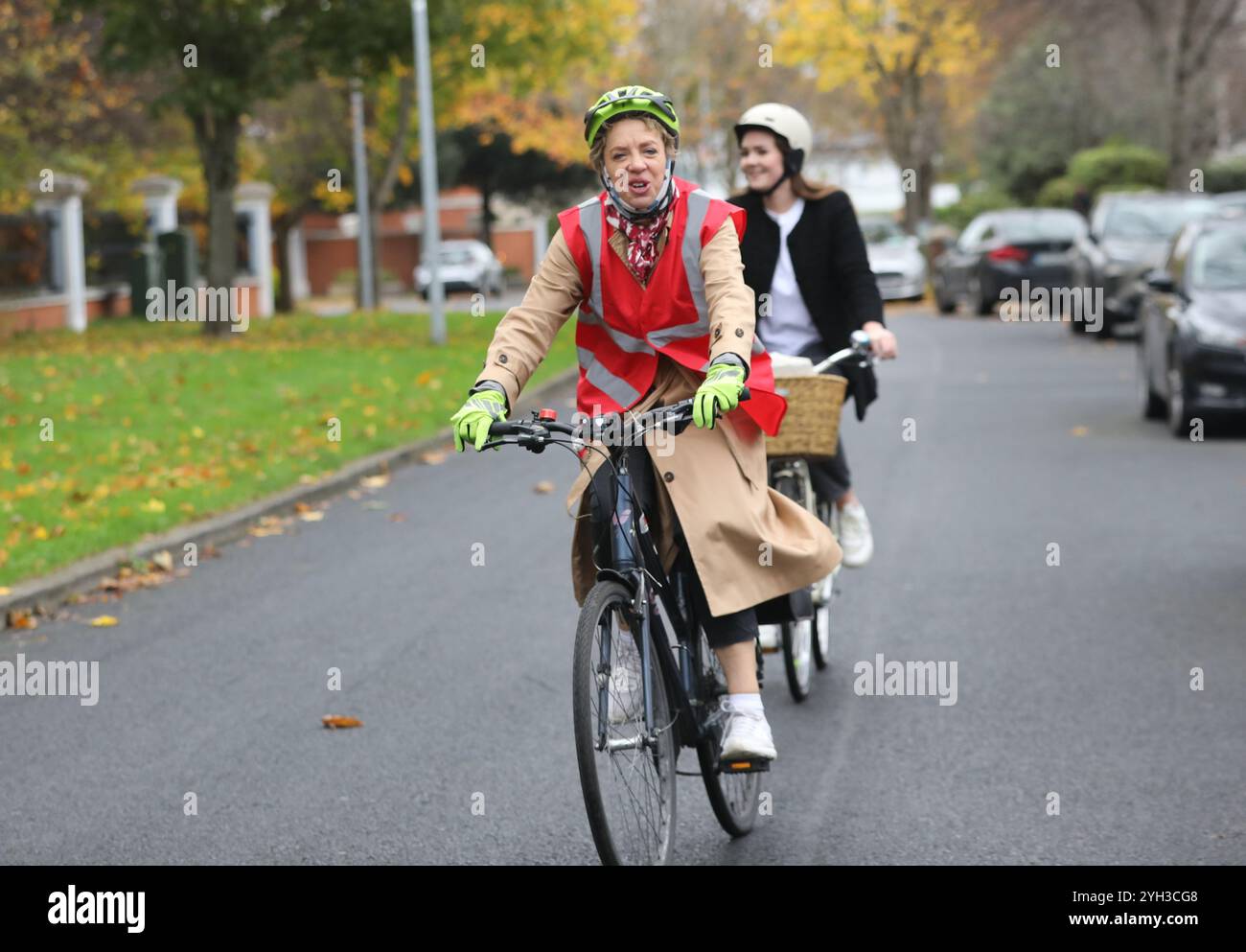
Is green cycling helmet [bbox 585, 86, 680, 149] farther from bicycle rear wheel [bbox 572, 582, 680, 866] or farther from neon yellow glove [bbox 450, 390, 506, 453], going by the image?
bicycle rear wheel [bbox 572, 582, 680, 866]

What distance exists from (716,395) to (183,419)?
1225cm

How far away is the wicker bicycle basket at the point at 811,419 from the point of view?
20.7 feet

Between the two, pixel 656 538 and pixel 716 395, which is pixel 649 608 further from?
pixel 716 395

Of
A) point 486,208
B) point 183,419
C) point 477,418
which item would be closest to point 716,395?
point 477,418

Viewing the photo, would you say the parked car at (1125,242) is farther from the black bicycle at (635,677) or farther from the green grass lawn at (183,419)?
the black bicycle at (635,677)

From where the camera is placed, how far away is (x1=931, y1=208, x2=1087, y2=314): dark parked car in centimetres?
2877

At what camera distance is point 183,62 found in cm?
2692

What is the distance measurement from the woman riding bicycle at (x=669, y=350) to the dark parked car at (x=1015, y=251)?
78.2ft

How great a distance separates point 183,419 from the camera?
52.3 feet

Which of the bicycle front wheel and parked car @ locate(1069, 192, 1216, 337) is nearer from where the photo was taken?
the bicycle front wheel

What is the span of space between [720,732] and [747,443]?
2.46 feet

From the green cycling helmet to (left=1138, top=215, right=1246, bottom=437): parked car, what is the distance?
32.9 feet

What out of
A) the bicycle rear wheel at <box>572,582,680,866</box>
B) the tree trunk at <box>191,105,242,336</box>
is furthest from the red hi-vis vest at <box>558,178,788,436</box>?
the tree trunk at <box>191,105,242,336</box>
